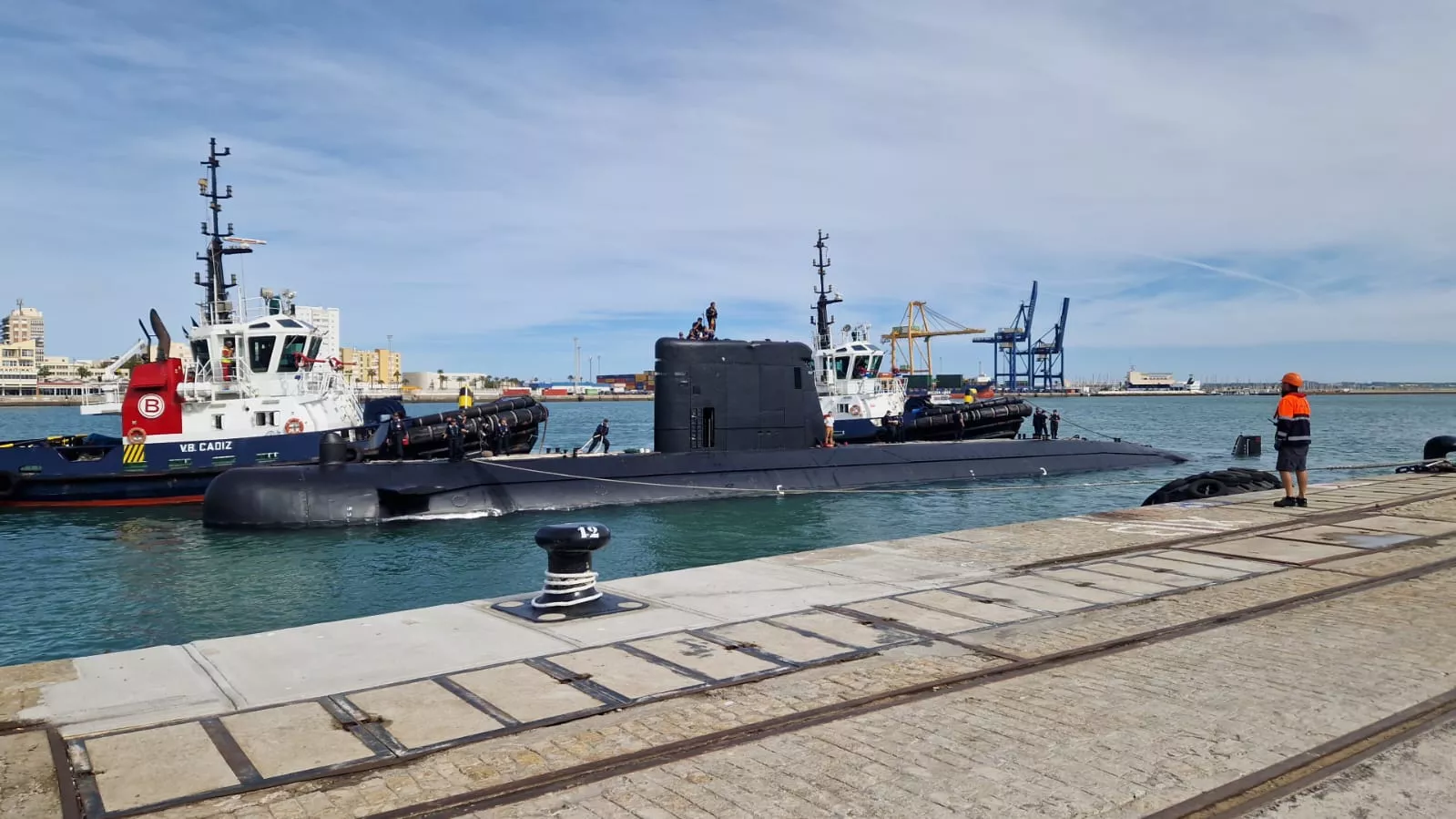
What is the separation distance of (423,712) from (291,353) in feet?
78.8

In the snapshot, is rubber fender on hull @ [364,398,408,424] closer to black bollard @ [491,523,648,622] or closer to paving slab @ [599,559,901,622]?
paving slab @ [599,559,901,622]

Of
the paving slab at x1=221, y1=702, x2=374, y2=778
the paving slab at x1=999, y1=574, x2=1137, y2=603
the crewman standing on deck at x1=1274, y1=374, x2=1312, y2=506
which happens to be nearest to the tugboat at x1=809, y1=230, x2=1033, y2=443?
the crewman standing on deck at x1=1274, y1=374, x2=1312, y2=506

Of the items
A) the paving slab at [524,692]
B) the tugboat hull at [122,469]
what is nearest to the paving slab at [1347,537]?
the paving slab at [524,692]

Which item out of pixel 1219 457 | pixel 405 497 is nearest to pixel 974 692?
pixel 405 497

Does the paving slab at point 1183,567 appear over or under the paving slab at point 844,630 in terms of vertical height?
over

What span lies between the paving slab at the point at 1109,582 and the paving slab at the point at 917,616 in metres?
1.97

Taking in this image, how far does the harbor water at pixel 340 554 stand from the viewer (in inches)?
529

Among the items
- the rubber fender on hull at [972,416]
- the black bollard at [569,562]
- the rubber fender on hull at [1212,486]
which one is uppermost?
the rubber fender on hull at [972,416]

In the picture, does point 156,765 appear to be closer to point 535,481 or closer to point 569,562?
point 569,562

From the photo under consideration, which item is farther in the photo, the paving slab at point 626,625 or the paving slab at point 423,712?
the paving slab at point 626,625

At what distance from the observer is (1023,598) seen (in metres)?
8.57

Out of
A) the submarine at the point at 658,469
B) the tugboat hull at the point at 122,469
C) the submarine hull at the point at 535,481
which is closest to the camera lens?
the submarine hull at the point at 535,481

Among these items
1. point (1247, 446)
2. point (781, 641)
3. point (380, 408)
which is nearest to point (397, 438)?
point (380, 408)

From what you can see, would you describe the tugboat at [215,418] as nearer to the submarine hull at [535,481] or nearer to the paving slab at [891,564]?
the submarine hull at [535,481]
